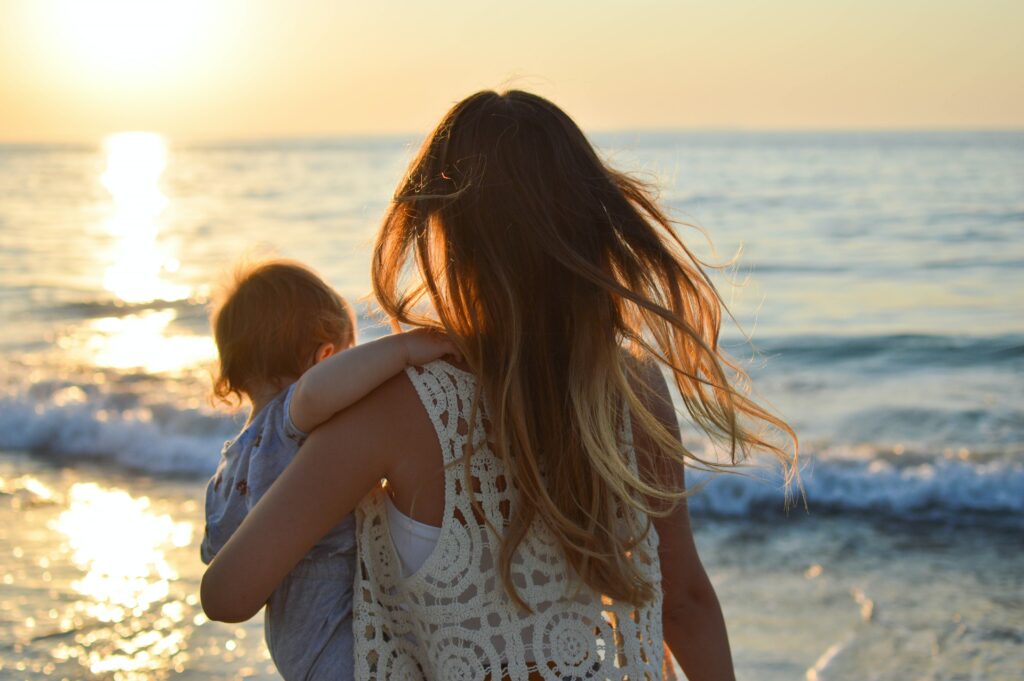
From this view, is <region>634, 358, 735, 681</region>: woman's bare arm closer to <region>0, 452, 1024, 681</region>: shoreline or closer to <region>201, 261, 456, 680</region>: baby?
<region>201, 261, 456, 680</region>: baby

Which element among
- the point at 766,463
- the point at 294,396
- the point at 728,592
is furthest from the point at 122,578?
the point at 766,463

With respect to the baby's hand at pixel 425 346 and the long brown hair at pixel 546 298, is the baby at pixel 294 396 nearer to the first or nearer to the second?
the baby's hand at pixel 425 346

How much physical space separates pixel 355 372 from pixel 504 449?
0.25 metres

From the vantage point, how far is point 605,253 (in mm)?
1689

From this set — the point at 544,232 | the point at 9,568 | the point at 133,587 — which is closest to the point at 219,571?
the point at 544,232

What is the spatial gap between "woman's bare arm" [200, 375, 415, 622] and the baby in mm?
43

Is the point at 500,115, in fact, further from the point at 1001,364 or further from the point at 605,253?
the point at 1001,364

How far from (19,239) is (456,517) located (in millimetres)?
23015

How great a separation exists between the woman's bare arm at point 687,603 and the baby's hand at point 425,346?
37 cm

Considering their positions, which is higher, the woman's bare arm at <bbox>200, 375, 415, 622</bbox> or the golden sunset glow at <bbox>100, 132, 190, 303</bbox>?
the woman's bare arm at <bbox>200, 375, 415, 622</bbox>

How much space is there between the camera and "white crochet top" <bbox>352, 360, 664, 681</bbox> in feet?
5.36

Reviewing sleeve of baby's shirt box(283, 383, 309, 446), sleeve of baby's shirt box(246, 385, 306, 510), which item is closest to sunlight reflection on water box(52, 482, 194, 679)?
sleeve of baby's shirt box(246, 385, 306, 510)

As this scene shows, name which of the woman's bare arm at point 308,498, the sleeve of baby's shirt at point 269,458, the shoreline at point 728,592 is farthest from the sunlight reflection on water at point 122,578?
the woman's bare arm at point 308,498

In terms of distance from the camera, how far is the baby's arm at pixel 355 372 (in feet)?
5.16
